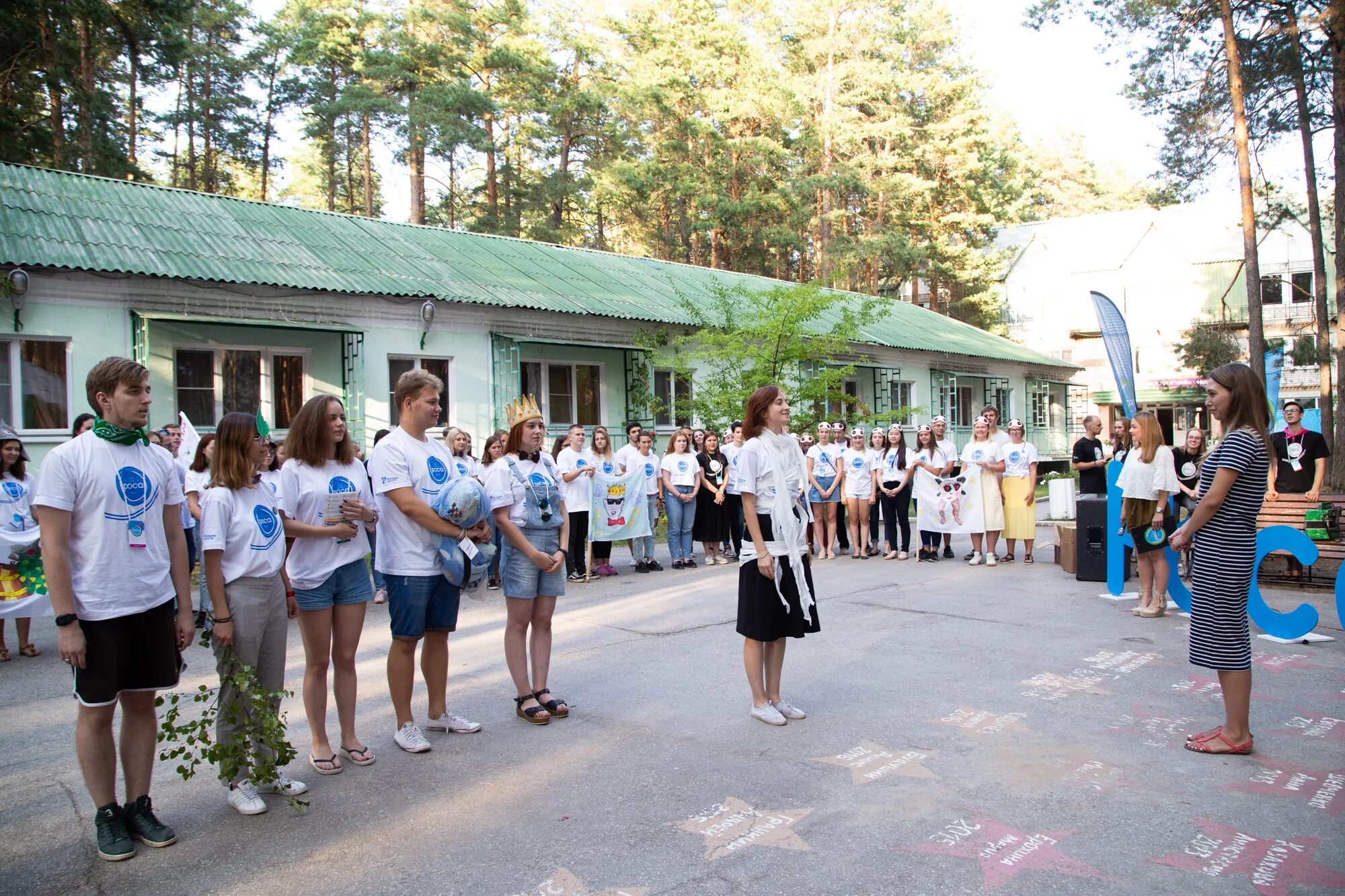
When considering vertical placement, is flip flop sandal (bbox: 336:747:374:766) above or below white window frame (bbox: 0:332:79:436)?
below

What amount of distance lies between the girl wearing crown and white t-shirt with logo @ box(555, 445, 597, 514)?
557 centimetres

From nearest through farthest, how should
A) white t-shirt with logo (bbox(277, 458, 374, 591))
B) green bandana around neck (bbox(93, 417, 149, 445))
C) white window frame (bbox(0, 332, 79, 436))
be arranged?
1. green bandana around neck (bbox(93, 417, 149, 445))
2. white t-shirt with logo (bbox(277, 458, 374, 591))
3. white window frame (bbox(0, 332, 79, 436))

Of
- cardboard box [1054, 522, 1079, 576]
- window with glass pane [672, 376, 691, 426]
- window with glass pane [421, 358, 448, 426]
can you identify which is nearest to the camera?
cardboard box [1054, 522, 1079, 576]

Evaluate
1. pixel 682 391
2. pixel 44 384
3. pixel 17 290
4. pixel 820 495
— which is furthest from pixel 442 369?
pixel 820 495

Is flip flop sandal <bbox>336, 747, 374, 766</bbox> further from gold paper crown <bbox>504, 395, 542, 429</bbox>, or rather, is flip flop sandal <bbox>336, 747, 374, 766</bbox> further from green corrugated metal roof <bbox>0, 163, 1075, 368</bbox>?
green corrugated metal roof <bbox>0, 163, 1075, 368</bbox>

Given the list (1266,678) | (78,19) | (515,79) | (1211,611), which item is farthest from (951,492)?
(515,79)

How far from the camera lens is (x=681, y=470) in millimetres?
12500

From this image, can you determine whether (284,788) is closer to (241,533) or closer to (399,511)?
(241,533)

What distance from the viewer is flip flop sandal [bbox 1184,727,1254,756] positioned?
479cm

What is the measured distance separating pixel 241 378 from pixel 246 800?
482 inches

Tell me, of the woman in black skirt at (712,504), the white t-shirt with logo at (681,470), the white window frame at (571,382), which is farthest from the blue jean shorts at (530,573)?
the white window frame at (571,382)

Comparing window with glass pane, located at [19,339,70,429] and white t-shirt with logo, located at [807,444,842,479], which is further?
white t-shirt with logo, located at [807,444,842,479]

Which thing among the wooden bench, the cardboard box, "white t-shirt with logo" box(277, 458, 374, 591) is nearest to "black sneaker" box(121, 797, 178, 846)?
"white t-shirt with logo" box(277, 458, 374, 591)

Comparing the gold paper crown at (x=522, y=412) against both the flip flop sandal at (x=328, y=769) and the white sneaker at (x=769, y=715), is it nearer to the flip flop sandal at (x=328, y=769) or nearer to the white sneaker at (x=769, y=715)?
the flip flop sandal at (x=328, y=769)
